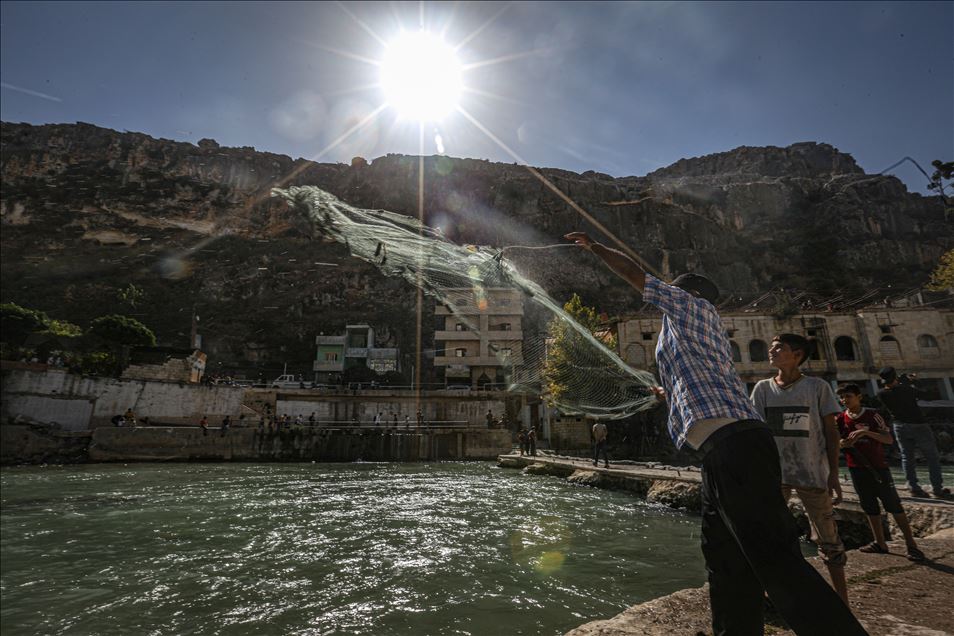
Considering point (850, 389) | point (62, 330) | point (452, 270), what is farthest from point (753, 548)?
point (62, 330)

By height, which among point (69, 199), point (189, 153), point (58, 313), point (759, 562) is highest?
point (189, 153)

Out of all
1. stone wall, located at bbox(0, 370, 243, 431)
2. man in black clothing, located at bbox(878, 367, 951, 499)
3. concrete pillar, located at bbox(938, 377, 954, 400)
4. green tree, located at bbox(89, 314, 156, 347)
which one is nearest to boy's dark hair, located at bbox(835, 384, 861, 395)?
man in black clothing, located at bbox(878, 367, 951, 499)

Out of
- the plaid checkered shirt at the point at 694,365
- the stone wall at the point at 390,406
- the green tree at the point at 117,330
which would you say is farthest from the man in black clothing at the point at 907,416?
the green tree at the point at 117,330

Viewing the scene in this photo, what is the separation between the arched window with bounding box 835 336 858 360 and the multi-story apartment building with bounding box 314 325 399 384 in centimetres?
4191

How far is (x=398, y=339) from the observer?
2266 inches

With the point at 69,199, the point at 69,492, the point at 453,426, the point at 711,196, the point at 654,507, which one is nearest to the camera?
the point at 654,507

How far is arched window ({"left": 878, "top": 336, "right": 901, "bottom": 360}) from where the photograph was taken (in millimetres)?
30531

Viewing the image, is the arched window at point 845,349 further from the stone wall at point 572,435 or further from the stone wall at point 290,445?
the stone wall at point 290,445

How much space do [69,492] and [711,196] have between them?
308 feet

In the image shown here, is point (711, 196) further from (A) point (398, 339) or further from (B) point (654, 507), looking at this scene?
(B) point (654, 507)

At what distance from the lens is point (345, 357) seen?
5403 cm

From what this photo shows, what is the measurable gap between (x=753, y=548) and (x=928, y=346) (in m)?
41.1

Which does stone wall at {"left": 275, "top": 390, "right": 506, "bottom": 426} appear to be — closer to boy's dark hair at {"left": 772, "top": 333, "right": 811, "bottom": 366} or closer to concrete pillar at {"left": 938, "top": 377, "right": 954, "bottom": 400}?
concrete pillar at {"left": 938, "top": 377, "right": 954, "bottom": 400}

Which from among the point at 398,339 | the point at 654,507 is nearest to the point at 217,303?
the point at 398,339
